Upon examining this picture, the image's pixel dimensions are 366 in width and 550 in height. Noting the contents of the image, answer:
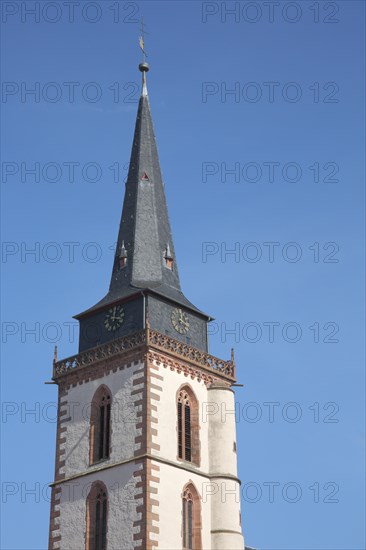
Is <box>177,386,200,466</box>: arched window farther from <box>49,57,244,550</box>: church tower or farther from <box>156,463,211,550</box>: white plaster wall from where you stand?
<box>156,463,211,550</box>: white plaster wall

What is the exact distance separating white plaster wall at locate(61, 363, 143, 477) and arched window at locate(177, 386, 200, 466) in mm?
2514

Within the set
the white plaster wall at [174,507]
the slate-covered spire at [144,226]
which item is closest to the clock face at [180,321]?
the slate-covered spire at [144,226]

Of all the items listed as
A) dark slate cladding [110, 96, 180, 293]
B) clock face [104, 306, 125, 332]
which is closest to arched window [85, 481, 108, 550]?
clock face [104, 306, 125, 332]

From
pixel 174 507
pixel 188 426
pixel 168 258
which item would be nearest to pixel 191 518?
pixel 174 507

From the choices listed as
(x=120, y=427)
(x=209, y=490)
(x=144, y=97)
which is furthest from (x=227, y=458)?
(x=144, y=97)

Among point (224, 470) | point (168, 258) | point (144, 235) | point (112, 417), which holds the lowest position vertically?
point (224, 470)

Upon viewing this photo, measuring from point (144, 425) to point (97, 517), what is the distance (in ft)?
15.5

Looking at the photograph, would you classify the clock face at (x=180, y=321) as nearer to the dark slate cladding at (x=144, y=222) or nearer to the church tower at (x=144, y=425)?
the church tower at (x=144, y=425)

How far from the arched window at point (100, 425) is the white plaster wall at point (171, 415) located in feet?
8.77

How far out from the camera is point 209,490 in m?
56.2

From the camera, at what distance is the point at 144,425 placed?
5441 cm

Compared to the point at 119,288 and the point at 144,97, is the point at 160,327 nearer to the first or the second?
the point at 119,288

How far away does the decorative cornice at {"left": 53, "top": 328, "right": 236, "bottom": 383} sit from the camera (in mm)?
56625

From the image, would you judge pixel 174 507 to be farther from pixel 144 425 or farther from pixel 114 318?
pixel 114 318
